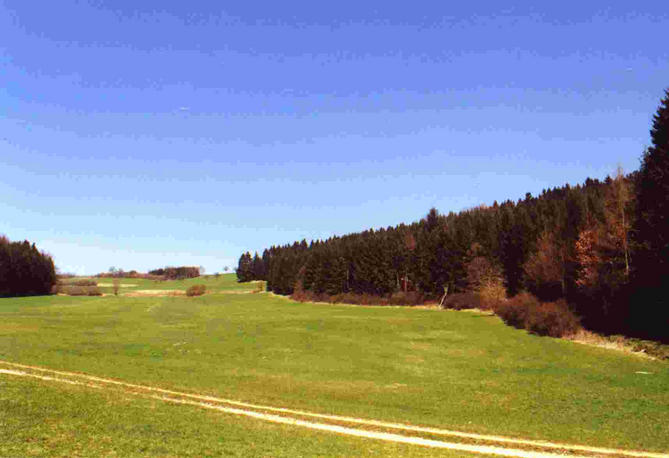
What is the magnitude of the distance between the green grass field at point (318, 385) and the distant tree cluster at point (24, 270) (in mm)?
93182

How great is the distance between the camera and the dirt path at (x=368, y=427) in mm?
17406

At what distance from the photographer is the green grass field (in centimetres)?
1504

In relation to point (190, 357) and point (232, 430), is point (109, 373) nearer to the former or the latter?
point (190, 357)

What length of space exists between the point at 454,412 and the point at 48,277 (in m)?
161

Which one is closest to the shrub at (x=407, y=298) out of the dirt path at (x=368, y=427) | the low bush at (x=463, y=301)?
the low bush at (x=463, y=301)

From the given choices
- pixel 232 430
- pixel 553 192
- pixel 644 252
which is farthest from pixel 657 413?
pixel 553 192

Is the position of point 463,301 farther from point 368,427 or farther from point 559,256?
point 368,427

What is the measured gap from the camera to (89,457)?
38.8 ft

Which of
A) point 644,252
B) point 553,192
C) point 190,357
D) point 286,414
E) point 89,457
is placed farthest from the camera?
point 553,192

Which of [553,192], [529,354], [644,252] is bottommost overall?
[529,354]

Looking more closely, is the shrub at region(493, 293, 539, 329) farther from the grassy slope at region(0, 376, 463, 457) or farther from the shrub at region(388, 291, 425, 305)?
the grassy slope at region(0, 376, 463, 457)

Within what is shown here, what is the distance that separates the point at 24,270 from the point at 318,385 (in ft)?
478

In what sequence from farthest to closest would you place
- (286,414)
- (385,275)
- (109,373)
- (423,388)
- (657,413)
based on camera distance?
(385,275) < (423,388) < (109,373) < (657,413) < (286,414)

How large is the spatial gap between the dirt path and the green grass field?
1.22 m
